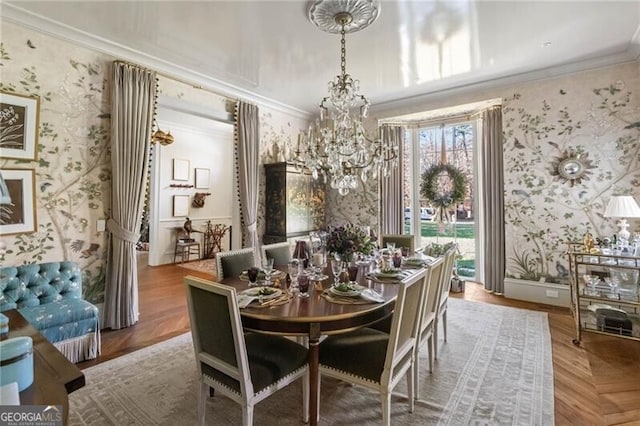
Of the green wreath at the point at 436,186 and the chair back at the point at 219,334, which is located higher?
the green wreath at the point at 436,186

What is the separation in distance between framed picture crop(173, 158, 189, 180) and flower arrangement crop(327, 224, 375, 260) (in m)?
5.64

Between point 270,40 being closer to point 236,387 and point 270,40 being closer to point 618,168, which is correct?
point 236,387

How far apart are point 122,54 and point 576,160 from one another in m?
5.58

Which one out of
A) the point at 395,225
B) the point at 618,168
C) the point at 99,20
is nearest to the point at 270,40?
the point at 99,20

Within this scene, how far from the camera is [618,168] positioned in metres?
3.58

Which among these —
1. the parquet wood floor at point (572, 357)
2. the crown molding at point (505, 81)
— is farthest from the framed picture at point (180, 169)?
the crown molding at point (505, 81)

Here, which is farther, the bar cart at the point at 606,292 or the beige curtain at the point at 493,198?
the beige curtain at the point at 493,198

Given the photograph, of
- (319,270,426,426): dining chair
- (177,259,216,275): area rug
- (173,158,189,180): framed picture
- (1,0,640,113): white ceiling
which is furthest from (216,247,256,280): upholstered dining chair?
(173,158,189,180): framed picture

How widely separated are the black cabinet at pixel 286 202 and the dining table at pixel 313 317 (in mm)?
3016

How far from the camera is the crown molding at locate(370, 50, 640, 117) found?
351 centimetres

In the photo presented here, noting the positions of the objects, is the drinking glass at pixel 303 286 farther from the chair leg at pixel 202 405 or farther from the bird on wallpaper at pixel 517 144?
the bird on wallpaper at pixel 517 144

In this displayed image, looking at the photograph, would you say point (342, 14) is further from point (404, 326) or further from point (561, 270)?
point (561, 270)

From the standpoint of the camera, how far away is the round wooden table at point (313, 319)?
1.67 metres

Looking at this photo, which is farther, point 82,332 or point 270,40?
point 270,40
